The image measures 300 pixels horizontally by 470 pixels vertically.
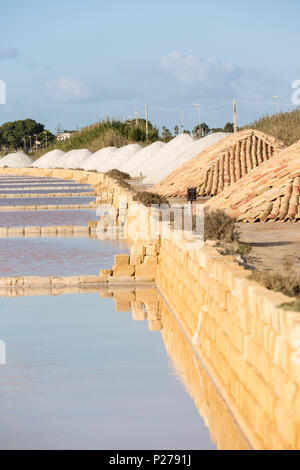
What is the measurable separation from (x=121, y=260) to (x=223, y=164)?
11.6 m

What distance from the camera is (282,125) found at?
33.4 metres

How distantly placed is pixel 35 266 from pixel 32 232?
5.13 m

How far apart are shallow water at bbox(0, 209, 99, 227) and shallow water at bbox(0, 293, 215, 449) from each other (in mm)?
11501

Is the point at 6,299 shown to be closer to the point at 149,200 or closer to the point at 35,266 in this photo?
the point at 35,266

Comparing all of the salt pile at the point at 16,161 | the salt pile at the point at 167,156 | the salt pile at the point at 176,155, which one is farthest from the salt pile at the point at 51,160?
the salt pile at the point at 176,155

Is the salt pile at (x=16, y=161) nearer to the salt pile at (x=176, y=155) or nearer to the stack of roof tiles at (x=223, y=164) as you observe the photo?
the salt pile at (x=176, y=155)

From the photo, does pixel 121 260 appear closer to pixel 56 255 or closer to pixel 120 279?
pixel 120 279

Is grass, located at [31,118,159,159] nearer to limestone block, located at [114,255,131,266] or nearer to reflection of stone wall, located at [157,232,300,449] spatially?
limestone block, located at [114,255,131,266]

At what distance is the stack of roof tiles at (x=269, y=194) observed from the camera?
48.3ft

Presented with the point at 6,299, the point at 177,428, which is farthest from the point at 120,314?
the point at 177,428

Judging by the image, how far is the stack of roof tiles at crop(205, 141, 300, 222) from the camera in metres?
14.7

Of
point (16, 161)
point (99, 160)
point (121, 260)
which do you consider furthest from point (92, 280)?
point (16, 161)

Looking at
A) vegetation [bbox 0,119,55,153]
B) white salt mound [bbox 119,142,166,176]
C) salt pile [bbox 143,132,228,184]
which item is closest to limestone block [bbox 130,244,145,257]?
salt pile [bbox 143,132,228,184]

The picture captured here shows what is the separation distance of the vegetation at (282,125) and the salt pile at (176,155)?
210cm
